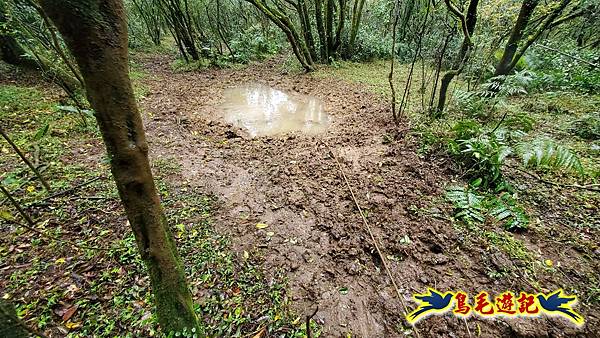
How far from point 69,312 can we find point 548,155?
4.92 metres

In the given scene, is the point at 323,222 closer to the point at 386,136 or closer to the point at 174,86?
the point at 386,136

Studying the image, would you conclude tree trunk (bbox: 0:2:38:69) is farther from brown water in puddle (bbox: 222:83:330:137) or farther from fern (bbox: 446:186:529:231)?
fern (bbox: 446:186:529:231)

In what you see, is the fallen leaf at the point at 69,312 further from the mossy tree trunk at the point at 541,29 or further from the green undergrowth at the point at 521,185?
the mossy tree trunk at the point at 541,29

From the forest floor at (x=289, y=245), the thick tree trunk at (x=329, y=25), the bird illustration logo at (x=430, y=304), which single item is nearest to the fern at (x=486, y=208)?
the forest floor at (x=289, y=245)

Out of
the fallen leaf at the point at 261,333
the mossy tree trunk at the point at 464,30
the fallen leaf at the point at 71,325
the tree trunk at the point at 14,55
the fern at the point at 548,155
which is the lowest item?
the fallen leaf at the point at 261,333

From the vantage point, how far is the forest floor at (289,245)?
7.18 ft

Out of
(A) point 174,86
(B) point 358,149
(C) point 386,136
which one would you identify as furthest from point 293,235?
(A) point 174,86

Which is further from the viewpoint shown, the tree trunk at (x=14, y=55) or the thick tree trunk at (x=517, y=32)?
the tree trunk at (x=14, y=55)

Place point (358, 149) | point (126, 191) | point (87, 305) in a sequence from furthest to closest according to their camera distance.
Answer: point (358, 149) < point (87, 305) < point (126, 191)

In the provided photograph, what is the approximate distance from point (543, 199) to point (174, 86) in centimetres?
1006

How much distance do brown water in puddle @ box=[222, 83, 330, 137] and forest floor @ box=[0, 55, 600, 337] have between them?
1.42 metres

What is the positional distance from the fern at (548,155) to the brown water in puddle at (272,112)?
369 centimetres

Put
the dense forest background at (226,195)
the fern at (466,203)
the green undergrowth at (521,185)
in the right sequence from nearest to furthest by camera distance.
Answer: the dense forest background at (226,195)
the green undergrowth at (521,185)
the fern at (466,203)

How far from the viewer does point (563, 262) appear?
2479 mm
